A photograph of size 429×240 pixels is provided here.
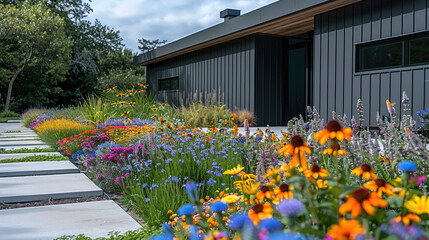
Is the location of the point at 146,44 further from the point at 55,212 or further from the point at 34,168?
the point at 55,212

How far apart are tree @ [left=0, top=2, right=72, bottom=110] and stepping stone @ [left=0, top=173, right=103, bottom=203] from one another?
16.3 m

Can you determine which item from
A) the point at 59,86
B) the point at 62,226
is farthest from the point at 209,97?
the point at 59,86

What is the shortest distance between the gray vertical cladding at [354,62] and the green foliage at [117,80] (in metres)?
14.4

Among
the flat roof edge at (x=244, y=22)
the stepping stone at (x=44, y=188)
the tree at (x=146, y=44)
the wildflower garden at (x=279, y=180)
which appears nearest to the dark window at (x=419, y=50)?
the flat roof edge at (x=244, y=22)

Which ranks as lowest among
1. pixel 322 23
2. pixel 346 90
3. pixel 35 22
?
pixel 346 90

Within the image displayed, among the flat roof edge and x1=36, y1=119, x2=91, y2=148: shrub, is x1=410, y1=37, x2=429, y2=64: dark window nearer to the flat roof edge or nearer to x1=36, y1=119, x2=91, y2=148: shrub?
the flat roof edge

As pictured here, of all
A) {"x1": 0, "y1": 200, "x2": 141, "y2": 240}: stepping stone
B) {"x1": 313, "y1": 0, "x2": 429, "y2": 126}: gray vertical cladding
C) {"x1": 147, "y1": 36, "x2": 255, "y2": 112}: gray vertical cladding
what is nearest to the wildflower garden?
{"x1": 0, "y1": 200, "x2": 141, "y2": 240}: stepping stone

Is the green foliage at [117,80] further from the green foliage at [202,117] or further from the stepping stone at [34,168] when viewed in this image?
the stepping stone at [34,168]

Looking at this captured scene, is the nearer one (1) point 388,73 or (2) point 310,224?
(2) point 310,224

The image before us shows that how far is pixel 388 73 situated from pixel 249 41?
13.0 feet

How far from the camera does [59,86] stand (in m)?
21.4

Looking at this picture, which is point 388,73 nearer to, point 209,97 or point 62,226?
point 209,97

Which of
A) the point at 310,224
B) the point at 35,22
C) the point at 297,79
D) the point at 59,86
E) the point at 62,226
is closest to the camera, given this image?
the point at 310,224

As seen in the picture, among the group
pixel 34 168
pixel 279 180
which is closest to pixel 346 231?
pixel 279 180
